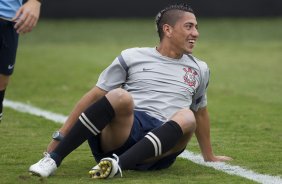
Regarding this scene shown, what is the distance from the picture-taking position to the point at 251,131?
8.21 m

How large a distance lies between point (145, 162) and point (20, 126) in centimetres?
286

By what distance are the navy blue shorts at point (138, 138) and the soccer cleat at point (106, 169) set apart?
1.10 feet

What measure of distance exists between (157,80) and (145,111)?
10.1 inches

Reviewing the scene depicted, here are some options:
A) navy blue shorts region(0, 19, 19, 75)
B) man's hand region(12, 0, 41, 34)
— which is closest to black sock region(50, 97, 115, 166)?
man's hand region(12, 0, 41, 34)

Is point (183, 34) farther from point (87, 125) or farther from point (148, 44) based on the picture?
point (148, 44)

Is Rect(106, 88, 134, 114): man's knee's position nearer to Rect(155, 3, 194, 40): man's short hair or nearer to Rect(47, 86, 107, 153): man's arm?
Rect(47, 86, 107, 153): man's arm

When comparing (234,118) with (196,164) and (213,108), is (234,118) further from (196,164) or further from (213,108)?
(196,164)

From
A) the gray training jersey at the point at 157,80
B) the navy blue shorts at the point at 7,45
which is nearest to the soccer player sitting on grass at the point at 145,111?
the gray training jersey at the point at 157,80

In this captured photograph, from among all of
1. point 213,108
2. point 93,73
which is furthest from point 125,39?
point 213,108

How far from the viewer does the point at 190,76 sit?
623cm

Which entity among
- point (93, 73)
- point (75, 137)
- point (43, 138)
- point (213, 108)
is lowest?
point (93, 73)

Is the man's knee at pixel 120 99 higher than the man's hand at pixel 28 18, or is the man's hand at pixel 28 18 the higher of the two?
the man's hand at pixel 28 18

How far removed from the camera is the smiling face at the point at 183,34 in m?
6.16

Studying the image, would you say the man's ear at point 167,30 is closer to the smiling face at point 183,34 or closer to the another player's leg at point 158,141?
the smiling face at point 183,34
